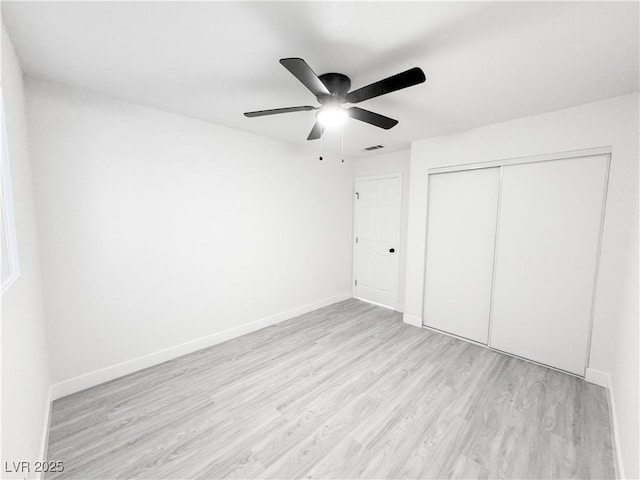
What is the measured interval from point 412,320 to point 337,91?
3.04 metres

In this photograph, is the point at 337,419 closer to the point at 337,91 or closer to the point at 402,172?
the point at 337,91

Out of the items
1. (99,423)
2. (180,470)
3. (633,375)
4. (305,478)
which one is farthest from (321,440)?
(633,375)

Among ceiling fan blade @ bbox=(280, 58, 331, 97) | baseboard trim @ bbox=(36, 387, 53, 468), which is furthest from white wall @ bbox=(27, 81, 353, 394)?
ceiling fan blade @ bbox=(280, 58, 331, 97)

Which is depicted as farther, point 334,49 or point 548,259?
point 548,259

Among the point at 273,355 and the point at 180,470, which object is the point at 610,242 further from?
the point at 180,470

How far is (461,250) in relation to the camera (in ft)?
10.5

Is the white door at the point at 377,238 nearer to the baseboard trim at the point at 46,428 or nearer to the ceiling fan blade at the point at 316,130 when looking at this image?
the ceiling fan blade at the point at 316,130

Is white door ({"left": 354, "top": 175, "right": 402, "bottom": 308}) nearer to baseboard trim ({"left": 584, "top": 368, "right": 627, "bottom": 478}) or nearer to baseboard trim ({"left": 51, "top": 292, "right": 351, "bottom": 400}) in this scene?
baseboard trim ({"left": 51, "top": 292, "right": 351, "bottom": 400})

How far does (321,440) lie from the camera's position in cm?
175

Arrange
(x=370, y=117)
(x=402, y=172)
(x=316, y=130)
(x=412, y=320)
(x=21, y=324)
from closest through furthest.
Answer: (x=21, y=324)
(x=370, y=117)
(x=316, y=130)
(x=412, y=320)
(x=402, y=172)

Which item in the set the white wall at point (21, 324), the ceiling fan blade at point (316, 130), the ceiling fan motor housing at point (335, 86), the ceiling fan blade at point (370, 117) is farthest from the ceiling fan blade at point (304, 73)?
the white wall at point (21, 324)

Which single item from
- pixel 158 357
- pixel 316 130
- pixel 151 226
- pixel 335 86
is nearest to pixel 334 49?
pixel 335 86

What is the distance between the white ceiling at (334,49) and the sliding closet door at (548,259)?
682 millimetres

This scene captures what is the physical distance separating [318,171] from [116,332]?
122 inches
